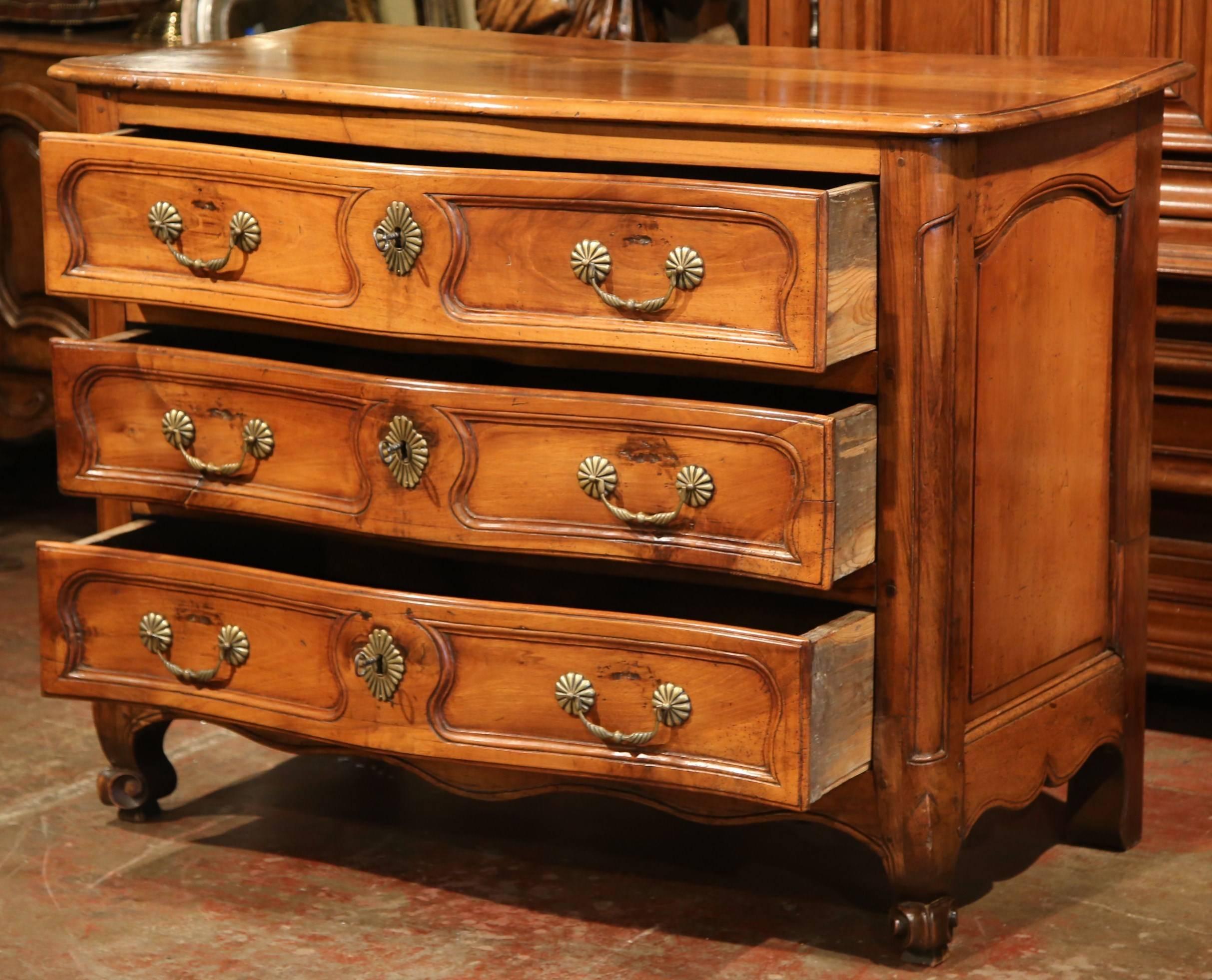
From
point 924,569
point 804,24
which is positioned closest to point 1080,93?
point 924,569

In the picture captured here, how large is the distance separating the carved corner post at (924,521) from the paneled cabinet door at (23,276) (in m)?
1.95

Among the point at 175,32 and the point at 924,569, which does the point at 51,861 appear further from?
the point at 175,32

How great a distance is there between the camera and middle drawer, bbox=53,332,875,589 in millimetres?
1829

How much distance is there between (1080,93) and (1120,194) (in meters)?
0.19

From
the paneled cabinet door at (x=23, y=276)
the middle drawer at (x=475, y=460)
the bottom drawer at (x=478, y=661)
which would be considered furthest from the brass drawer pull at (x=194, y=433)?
the paneled cabinet door at (x=23, y=276)

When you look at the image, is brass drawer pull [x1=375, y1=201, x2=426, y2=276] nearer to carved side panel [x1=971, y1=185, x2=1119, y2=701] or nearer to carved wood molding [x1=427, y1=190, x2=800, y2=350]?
carved wood molding [x1=427, y1=190, x2=800, y2=350]

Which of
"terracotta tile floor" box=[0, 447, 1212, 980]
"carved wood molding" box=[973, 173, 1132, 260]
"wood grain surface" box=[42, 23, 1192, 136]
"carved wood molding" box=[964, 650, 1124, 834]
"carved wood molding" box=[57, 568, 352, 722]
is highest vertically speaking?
"wood grain surface" box=[42, 23, 1192, 136]

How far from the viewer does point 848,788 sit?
1973 mm

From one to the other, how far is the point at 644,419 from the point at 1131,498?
2.10ft

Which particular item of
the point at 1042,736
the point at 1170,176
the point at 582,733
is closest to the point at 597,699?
the point at 582,733

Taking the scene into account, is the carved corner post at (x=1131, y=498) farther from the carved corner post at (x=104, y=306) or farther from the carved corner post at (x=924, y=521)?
the carved corner post at (x=104, y=306)

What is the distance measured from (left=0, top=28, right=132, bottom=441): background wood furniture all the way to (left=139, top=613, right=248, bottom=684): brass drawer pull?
1384 mm

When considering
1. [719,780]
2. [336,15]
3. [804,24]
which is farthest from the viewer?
[336,15]

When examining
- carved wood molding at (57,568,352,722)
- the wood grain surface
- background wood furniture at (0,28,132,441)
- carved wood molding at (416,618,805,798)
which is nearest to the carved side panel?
the wood grain surface
